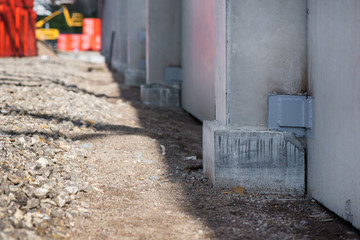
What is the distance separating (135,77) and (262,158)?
30.4 ft

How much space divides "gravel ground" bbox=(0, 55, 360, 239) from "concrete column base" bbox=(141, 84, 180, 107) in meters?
3.39

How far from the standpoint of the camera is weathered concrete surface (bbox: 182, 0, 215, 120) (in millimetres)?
5831

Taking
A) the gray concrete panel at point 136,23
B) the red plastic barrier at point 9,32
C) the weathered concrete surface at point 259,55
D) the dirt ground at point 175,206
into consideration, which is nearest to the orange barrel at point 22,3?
the red plastic barrier at point 9,32

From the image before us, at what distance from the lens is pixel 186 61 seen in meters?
7.98

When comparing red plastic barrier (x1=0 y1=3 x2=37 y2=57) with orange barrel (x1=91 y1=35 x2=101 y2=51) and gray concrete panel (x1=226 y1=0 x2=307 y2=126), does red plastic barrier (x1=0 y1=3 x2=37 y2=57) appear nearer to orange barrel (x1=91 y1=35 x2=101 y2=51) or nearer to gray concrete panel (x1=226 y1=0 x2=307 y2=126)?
orange barrel (x1=91 y1=35 x2=101 y2=51)

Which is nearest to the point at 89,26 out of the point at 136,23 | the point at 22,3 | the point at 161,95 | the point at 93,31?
the point at 93,31

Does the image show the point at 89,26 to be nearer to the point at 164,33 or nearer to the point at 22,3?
the point at 22,3

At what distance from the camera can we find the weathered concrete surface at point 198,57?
5831mm

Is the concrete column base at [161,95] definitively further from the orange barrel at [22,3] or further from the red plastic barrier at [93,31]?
the red plastic barrier at [93,31]

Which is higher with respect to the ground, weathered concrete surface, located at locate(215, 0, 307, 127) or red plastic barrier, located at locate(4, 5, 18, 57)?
red plastic barrier, located at locate(4, 5, 18, 57)

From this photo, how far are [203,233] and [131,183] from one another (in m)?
1.11

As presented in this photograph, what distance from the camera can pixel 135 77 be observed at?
12.2 m

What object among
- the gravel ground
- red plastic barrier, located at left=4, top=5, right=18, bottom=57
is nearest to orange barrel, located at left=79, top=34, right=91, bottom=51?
red plastic barrier, located at left=4, top=5, right=18, bottom=57

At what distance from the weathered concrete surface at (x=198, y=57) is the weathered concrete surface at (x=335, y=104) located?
2.60m
